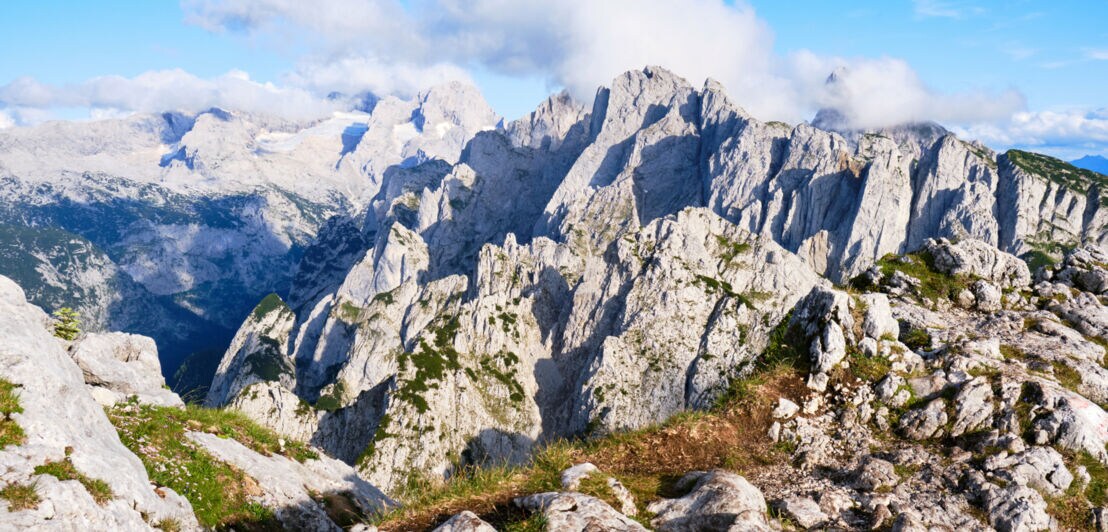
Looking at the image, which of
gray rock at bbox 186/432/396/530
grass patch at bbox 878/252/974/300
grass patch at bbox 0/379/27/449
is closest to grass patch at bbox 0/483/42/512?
grass patch at bbox 0/379/27/449

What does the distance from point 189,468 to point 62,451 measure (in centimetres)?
474

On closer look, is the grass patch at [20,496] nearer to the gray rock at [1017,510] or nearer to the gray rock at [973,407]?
the gray rock at [1017,510]

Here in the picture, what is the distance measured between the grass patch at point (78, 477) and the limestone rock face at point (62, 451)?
0.11 meters

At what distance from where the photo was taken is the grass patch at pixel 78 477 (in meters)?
10.7

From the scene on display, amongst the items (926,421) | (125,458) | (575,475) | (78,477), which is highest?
(926,421)

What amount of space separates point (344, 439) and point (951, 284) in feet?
480

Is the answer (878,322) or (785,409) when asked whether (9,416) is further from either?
(878,322)

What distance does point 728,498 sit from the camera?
456 inches

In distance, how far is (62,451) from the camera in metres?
11.3

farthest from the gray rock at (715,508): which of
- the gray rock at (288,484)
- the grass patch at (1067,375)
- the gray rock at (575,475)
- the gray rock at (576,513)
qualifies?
the grass patch at (1067,375)

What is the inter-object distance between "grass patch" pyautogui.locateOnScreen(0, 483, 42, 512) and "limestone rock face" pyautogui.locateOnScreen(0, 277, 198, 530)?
0.27ft

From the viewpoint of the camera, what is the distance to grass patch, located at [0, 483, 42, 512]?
9.45 meters

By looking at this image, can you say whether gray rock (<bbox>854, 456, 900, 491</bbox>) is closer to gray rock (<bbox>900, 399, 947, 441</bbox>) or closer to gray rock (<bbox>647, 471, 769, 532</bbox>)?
gray rock (<bbox>900, 399, 947, 441</bbox>)

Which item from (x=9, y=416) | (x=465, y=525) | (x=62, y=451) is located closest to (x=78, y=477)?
(x=62, y=451)
